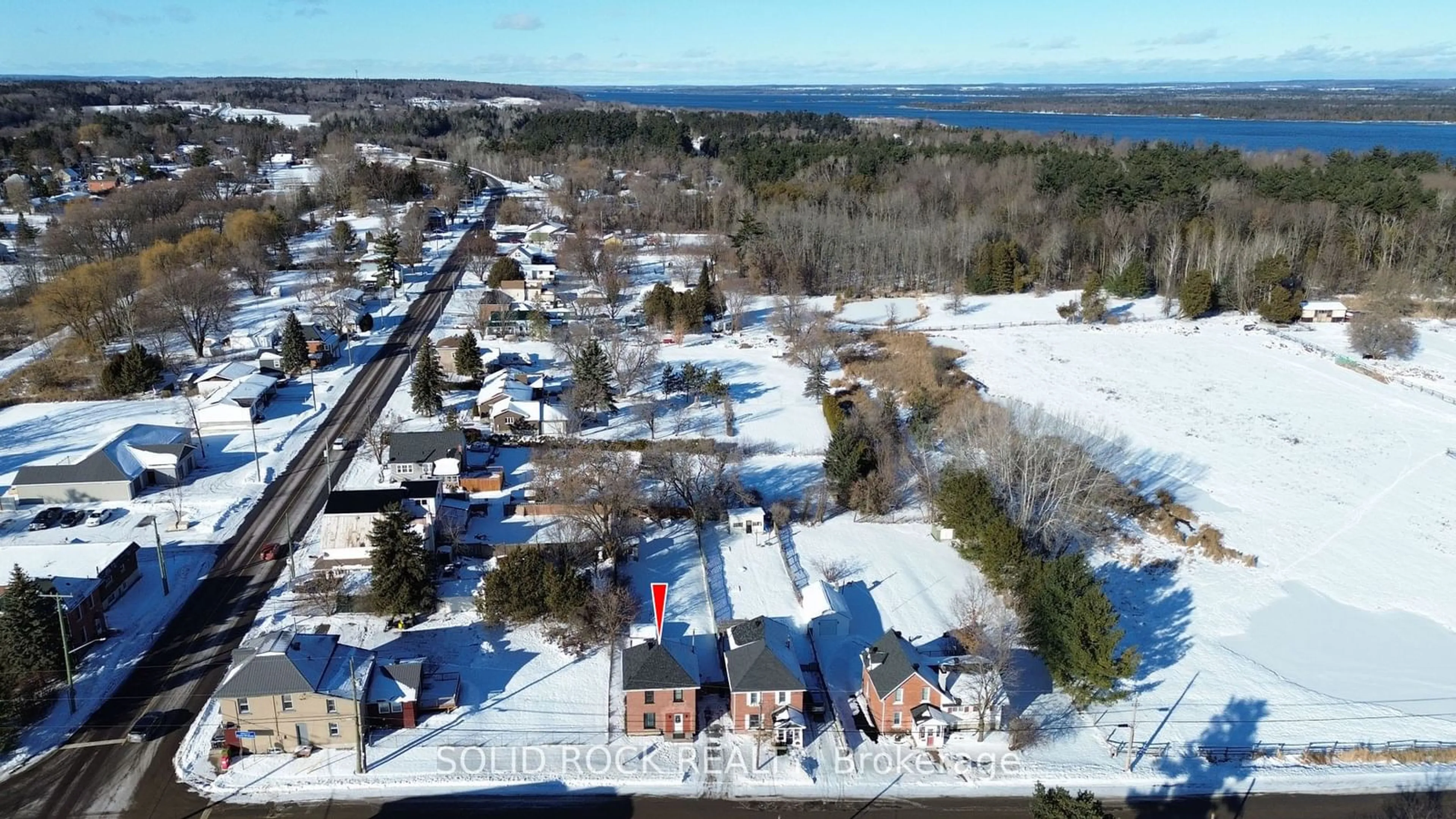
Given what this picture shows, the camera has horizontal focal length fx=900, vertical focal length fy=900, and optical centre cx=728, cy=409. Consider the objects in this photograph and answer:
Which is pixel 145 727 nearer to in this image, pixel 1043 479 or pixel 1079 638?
pixel 1079 638

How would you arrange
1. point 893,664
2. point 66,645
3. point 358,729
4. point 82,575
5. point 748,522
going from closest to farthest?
point 358,729 → point 66,645 → point 893,664 → point 82,575 → point 748,522

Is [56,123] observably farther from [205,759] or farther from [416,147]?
[205,759]

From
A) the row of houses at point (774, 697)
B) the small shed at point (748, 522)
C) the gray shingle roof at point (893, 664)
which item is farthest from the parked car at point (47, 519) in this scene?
the gray shingle roof at point (893, 664)

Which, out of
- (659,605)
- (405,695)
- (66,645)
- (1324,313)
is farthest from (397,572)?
(1324,313)

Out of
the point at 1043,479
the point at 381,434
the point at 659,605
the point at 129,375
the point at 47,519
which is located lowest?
the point at 659,605

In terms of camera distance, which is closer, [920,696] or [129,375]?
[920,696]

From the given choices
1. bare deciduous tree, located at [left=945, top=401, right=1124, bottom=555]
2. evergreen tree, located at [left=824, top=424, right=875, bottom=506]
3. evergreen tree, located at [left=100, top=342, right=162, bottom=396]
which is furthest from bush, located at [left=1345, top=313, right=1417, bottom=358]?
evergreen tree, located at [left=100, top=342, right=162, bottom=396]

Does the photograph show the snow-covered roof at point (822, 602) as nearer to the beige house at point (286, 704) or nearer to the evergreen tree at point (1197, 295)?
the beige house at point (286, 704)
